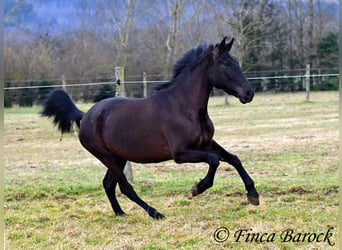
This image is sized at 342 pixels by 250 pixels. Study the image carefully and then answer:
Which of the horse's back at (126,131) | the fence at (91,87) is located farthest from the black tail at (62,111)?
the fence at (91,87)

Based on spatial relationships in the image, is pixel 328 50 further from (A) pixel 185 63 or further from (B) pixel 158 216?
(B) pixel 158 216

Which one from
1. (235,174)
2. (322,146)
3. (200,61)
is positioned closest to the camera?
(200,61)

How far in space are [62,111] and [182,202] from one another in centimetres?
181

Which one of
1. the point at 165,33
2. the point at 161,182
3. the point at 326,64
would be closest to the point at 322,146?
the point at 161,182

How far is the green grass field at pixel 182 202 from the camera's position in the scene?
448 centimetres

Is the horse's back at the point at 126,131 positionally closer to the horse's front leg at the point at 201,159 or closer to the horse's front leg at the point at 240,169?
the horse's front leg at the point at 201,159

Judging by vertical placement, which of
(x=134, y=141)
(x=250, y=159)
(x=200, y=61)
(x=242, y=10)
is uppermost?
(x=242, y=10)

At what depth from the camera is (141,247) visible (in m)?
4.23

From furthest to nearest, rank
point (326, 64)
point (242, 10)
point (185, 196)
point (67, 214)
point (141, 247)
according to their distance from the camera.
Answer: point (326, 64)
point (242, 10)
point (185, 196)
point (67, 214)
point (141, 247)

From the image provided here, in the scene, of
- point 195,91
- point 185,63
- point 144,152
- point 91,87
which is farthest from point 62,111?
point 91,87

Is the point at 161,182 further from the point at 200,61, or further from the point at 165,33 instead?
the point at 165,33

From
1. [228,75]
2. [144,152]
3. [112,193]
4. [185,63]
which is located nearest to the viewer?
[228,75]

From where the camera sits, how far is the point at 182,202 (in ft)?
19.5

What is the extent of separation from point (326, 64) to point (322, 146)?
2208cm
